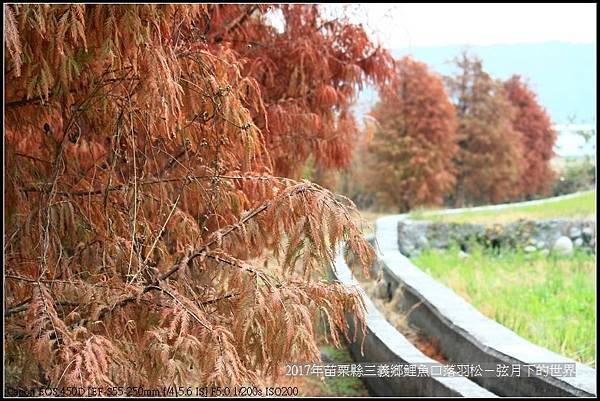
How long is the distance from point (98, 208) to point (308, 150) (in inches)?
72.6

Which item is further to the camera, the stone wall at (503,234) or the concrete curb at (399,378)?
the stone wall at (503,234)

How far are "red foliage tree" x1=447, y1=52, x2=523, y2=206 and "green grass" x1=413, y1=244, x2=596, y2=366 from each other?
776cm

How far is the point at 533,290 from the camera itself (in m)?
6.39

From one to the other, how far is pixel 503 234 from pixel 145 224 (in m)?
8.59

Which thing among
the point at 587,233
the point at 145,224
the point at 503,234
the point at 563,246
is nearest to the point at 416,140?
the point at 503,234

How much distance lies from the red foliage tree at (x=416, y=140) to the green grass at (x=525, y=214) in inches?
151

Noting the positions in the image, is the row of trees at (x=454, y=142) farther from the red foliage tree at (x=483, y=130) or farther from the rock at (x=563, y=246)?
the rock at (x=563, y=246)

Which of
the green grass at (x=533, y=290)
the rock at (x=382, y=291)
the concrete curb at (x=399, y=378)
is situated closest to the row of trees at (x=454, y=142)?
the green grass at (x=533, y=290)

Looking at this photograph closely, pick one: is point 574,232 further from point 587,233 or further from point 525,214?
point 525,214

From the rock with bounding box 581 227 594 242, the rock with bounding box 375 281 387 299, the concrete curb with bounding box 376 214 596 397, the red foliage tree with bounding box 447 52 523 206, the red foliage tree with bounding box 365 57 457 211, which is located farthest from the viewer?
the red foliage tree with bounding box 447 52 523 206

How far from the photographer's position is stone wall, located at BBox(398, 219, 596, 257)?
10.1 metres

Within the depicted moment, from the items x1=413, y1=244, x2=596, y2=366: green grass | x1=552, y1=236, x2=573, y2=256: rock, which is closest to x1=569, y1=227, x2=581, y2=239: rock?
x1=552, y1=236, x2=573, y2=256: rock

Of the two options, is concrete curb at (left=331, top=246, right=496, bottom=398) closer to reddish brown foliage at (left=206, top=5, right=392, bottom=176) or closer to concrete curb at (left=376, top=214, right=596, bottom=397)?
concrete curb at (left=376, top=214, right=596, bottom=397)

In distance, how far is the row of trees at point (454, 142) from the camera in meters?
15.8
